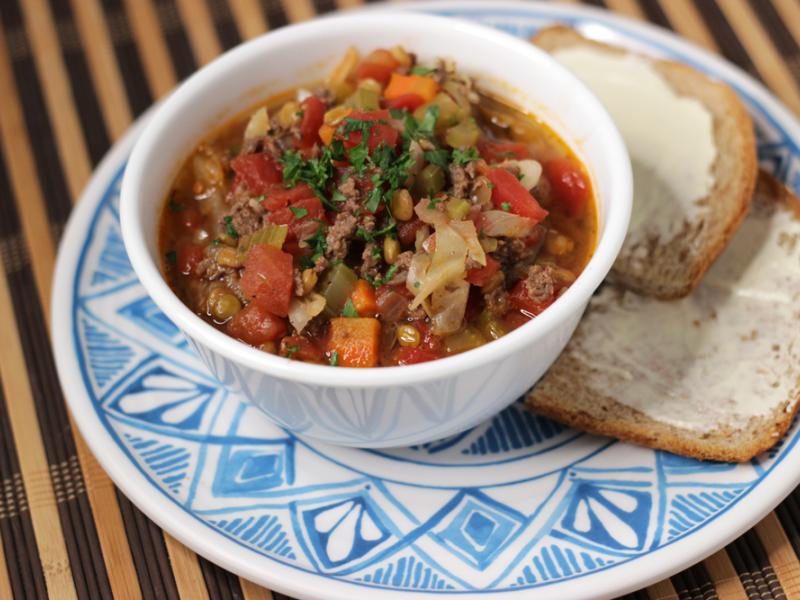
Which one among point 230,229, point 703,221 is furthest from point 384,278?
point 703,221

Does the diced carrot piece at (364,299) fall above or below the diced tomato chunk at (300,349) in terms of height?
above

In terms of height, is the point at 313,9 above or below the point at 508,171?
above

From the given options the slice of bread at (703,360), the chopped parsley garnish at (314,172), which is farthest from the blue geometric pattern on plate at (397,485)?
the chopped parsley garnish at (314,172)

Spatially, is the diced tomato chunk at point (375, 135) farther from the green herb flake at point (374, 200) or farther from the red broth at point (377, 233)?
the green herb flake at point (374, 200)

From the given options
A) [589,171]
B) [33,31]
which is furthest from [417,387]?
[33,31]

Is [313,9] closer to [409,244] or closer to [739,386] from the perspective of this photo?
[409,244]

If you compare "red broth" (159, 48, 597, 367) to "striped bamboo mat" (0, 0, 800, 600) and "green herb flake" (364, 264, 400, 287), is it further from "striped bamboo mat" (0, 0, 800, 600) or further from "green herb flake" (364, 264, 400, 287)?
"striped bamboo mat" (0, 0, 800, 600)
